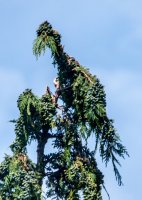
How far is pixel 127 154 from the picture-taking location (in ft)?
55.8

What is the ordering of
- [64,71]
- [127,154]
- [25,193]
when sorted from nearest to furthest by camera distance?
[25,193], [127,154], [64,71]

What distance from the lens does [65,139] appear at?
17391mm

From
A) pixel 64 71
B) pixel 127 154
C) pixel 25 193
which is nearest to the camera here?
pixel 25 193

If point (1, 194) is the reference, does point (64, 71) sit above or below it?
above

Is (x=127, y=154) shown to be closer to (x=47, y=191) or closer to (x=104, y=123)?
(x=104, y=123)

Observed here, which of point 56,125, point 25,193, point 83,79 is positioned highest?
point 83,79

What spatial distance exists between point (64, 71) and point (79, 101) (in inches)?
50.6

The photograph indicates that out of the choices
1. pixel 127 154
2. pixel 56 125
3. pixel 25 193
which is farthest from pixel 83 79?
pixel 25 193

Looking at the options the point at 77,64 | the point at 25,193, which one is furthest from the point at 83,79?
the point at 25,193

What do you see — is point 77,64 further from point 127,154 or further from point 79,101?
point 127,154

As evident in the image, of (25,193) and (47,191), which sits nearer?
(25,193)

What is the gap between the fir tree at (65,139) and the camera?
1655 cm

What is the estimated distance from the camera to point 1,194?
16516mm

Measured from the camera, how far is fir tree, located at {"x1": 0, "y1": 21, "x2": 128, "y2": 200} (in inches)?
651
